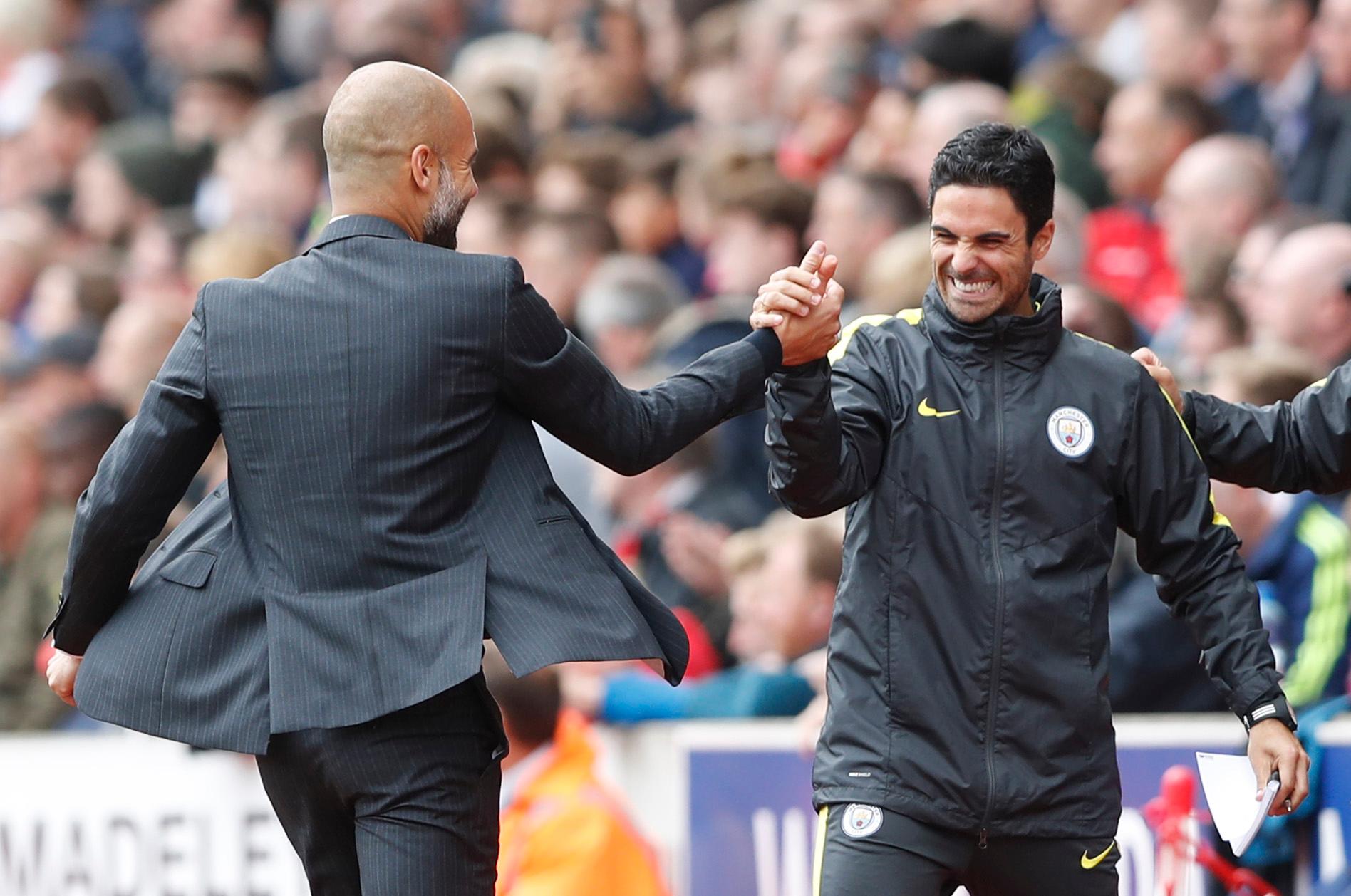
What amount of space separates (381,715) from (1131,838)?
8.87 feet

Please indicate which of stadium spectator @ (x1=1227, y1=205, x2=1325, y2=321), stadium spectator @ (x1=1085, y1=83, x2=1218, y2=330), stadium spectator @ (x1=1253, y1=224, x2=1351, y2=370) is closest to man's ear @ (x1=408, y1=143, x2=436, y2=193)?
stadium spectator @ (x1=1253, y1=224, x2=1351, y2=370)

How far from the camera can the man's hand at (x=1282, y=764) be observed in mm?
4148

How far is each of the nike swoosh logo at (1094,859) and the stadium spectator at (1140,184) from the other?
4446 mm

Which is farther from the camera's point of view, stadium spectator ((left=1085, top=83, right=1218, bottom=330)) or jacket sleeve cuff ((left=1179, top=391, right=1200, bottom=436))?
stadium spectator ((left=1085, top=83, right=1218, bottom=330))

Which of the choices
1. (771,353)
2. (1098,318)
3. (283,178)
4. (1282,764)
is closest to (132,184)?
(283,178)

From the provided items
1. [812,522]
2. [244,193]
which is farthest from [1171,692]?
[244,193]

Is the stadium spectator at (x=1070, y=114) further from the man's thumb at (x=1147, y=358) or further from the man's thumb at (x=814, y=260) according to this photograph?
the man's thumb at (x=814, y=260)

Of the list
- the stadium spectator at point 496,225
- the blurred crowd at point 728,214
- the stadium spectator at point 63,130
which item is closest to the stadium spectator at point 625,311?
the blurred crowd at point 728,214

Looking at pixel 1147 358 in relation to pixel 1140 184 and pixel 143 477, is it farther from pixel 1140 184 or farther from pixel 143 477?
pixel 1140 184

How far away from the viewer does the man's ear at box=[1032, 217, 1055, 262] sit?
4375 mm

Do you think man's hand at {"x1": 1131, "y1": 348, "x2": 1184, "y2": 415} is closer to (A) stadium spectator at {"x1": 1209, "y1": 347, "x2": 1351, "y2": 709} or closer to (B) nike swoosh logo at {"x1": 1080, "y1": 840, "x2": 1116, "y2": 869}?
(B) nike swoosh logo at {"x1": 1080, "y1": 840, "x2": 1116, "y2": 869}

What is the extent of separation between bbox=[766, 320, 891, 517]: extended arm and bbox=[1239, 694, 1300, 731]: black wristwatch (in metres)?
0.90

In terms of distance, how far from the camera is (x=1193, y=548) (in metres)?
4.26

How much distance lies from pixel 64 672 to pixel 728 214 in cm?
510
